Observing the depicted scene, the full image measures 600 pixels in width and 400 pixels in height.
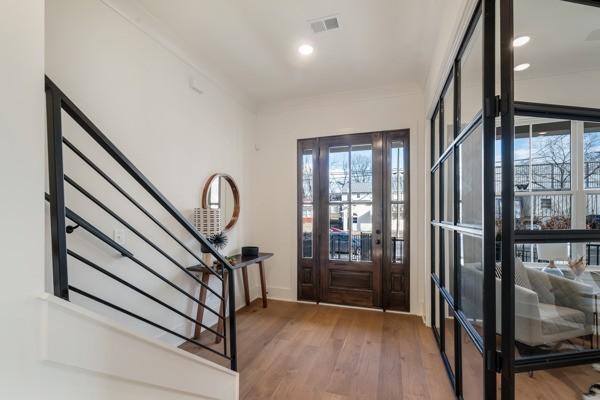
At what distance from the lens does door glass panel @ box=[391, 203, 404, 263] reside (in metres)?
3.56

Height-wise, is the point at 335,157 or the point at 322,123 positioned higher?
the point at 322,123

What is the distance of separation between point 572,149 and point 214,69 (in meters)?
3.17

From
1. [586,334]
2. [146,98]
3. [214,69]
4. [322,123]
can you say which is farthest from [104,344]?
[322,123]

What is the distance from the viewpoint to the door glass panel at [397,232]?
3.56 m

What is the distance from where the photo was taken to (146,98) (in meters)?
2.39

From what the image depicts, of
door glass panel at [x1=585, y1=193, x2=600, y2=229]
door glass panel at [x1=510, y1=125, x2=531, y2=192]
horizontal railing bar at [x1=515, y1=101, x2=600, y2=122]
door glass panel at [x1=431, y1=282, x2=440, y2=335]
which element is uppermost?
horizontal railing bar at [x1=515, y1=101, x2=600, y2=122]

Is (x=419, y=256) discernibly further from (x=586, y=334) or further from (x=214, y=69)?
(x=214, y=69)

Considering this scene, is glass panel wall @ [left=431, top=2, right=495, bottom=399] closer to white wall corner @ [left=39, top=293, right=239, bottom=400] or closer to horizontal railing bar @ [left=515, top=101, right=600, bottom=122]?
horizontal railing bar @ [left=515, top=101, right=600, bottom=122]

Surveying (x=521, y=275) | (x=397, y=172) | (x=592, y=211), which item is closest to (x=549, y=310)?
(x=521, y=275)

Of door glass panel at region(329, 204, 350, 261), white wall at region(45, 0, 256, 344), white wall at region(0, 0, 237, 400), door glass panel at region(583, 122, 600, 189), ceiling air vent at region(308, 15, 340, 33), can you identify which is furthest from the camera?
door glass panel at region(329, 204, 350, 261)

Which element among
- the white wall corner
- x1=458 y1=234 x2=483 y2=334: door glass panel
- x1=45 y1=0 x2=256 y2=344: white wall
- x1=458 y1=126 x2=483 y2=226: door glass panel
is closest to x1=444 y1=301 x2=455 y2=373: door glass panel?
x1=458 y1=234 x2=483 y2=334: door glass panel

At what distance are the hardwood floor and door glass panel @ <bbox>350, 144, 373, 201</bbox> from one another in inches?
60.1

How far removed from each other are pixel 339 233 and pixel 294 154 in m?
1.30

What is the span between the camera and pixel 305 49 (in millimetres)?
2744
